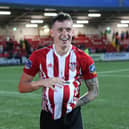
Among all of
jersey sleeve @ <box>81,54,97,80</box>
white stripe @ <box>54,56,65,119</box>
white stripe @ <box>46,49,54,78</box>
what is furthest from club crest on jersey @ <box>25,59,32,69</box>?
jersey sleeve @ <box>81,54,97,80</box>

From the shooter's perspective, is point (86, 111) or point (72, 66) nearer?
point (72, 66)

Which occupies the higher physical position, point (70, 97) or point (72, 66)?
point (72, 66)

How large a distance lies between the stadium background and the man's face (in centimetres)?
327

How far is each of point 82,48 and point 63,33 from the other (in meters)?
29.3

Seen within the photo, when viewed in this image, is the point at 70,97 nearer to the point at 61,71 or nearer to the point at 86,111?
the point at 61,71

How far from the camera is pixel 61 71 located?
3.12 m

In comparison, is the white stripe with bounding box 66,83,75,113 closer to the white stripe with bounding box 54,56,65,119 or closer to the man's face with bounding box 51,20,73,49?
the white stripe with bounding box 54,56,65,119

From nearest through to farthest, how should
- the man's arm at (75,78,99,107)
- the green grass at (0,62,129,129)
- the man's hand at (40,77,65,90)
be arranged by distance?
the man's hand at (40,77,65,90) → the man's arm at (75,78,99,107) → the green grass at (0,62,129,129)

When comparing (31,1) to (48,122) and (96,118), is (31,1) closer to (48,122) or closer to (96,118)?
(96,118)

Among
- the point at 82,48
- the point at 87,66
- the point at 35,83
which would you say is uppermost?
the point at 87,66

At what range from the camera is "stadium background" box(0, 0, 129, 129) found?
6883 millimetres

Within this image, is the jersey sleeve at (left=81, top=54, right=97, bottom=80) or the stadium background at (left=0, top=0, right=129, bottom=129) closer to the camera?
the jersey sleeve at (left=81, top=54, right=97, bottom=80)

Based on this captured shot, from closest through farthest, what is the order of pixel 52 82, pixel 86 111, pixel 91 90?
pixel 52 82 → pixel 91 90 → pixel 86 111

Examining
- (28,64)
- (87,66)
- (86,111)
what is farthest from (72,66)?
(86,111)
